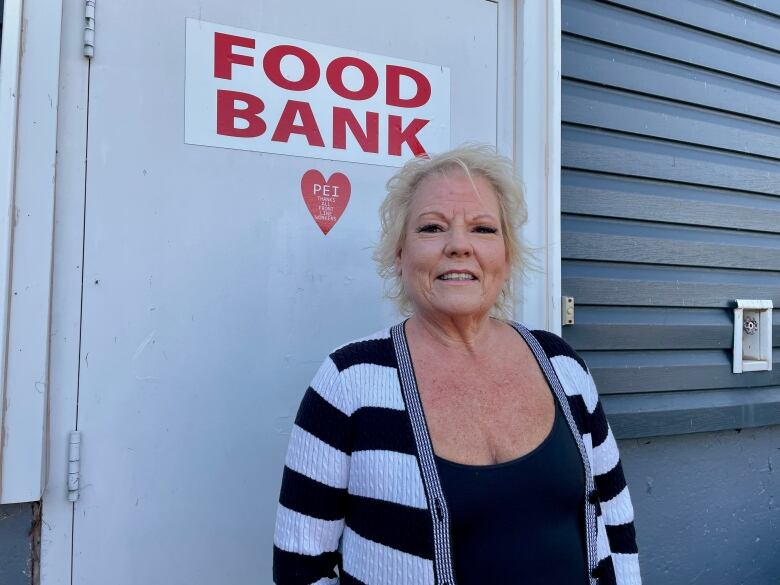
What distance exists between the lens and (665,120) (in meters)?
2.58

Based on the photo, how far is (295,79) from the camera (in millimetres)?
1823

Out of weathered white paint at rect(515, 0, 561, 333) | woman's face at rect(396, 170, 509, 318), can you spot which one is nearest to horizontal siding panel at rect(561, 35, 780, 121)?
weathered white paint at rect(515, 0, 561, 333)

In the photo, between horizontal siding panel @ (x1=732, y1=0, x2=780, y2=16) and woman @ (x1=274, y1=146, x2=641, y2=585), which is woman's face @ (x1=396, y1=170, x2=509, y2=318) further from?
horizontal siding panel @ (x1=732, y1=0, x2=780, y2=16)

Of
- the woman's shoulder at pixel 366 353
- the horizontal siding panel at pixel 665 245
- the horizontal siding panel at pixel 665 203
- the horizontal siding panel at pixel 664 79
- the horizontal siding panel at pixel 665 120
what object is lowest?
the woman's shoulder at pixel 366 353

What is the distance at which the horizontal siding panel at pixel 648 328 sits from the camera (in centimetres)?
236

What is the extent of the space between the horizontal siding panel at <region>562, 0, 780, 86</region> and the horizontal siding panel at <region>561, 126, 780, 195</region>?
41 centimetres

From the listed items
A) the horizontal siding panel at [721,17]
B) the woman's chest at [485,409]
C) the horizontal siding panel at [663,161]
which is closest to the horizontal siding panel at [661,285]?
the horizontal siding panel at [663,161]

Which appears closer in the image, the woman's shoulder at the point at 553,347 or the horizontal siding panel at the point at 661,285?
the woman's shoulder at the point at 553,347

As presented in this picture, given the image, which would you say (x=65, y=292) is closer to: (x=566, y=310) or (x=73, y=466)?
(x=73, y=466)

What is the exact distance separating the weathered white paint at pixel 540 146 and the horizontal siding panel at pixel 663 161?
0.64 feet

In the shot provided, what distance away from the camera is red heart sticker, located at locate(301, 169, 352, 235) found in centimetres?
184

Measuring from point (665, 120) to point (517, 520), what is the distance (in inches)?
83.8

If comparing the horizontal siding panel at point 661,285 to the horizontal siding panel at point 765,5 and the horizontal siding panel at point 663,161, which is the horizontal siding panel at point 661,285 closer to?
the horizontal siding panel at point 663,161

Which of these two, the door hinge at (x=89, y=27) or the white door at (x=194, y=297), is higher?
the door hinge at (x=89, y=27)
